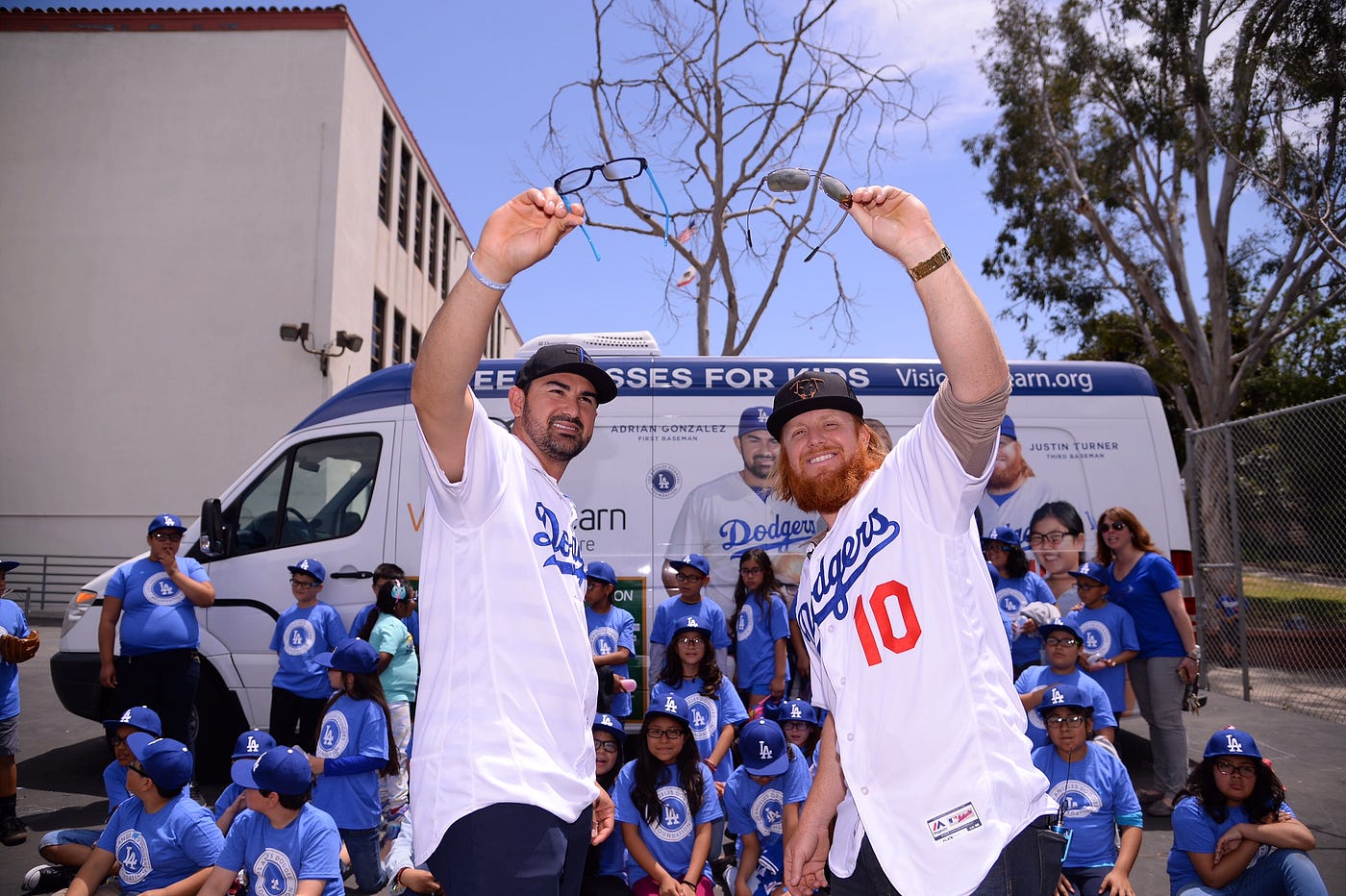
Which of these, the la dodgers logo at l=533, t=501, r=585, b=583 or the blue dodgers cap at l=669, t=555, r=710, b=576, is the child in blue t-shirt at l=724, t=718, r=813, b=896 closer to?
the blue dodgers cap at l=669, t=555, r=710, b=576

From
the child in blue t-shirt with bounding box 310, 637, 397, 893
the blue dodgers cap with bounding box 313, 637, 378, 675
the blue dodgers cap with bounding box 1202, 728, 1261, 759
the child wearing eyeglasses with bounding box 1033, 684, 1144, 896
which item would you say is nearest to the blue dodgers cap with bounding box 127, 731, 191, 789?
the child in blue t-shirt with bounding box 310, 637, 397, 893

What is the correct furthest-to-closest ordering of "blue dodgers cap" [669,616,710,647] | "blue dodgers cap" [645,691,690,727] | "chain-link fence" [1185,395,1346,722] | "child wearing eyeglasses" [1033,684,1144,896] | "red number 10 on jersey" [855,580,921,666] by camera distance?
"chain-link fence" [1185,395,1346,722] < "blue dodgers cap" [669,616,710,647] < "blue dodgers cap" [645,691,690,727] < "child wearing eyeglasses" [1033,684,1144,896] < "red number 10 on jersey" [855,580,921,666]

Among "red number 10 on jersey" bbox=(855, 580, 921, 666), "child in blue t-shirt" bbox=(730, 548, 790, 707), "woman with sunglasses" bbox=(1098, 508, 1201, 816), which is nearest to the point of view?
"red number 10 on jersey" bbox=(855, 580, 921, 666)

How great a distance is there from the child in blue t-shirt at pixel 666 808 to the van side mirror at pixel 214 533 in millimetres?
3768

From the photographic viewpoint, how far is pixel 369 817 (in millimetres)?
5180

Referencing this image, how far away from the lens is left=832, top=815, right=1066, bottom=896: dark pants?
73.9 inches

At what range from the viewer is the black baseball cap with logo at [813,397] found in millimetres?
2318

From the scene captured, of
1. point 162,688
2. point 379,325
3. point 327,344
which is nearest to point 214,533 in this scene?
point 162,688

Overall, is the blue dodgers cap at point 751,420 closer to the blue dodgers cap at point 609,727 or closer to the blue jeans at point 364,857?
the blue dodgers cap at point 609,727

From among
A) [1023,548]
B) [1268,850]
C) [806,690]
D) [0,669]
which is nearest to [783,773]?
[806,690]

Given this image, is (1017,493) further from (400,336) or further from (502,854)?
(400,336)

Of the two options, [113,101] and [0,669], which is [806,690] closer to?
[0,669]

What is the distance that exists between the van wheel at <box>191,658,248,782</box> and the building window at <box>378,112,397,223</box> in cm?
1489

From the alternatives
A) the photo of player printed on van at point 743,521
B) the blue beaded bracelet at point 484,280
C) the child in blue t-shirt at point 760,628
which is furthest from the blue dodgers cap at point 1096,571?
the blue beaded bracelet at point 484,280
